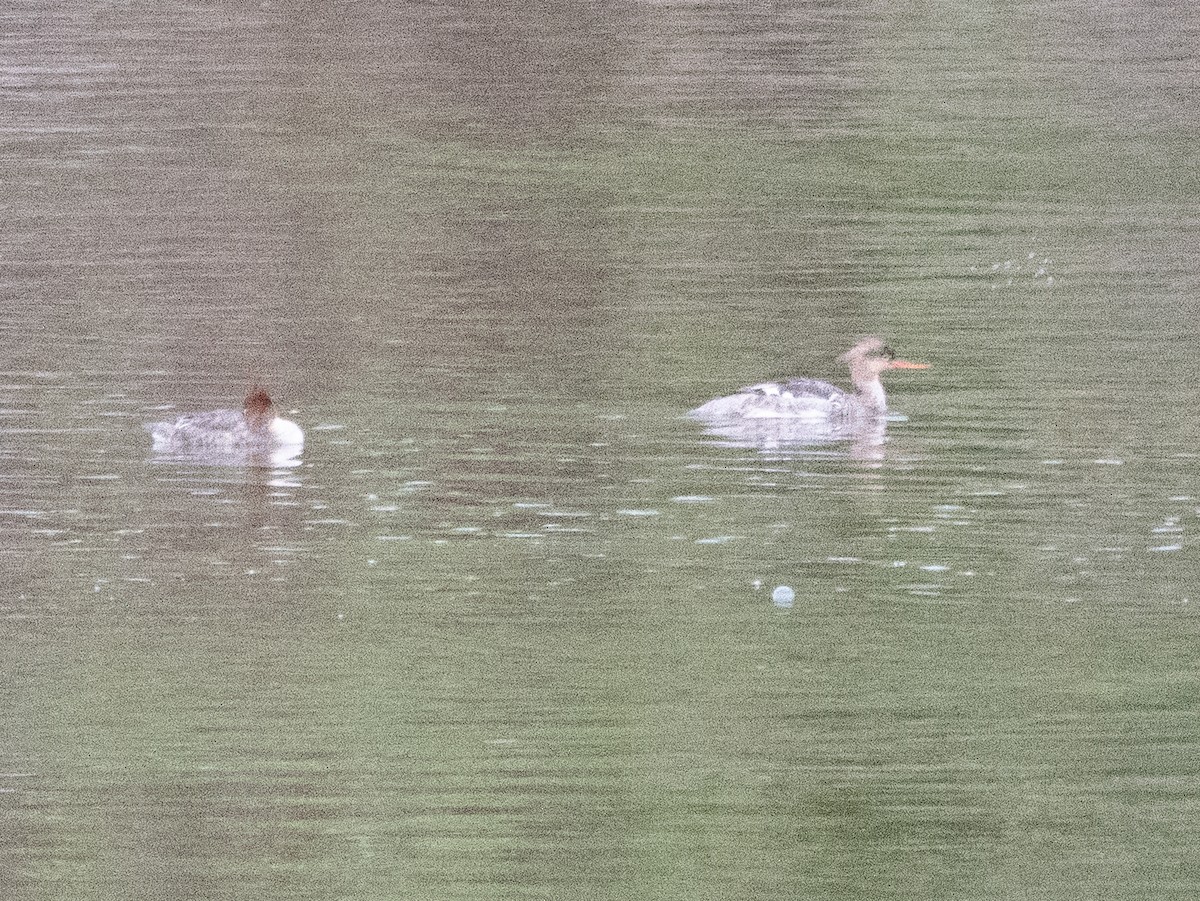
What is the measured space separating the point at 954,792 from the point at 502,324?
244 inches

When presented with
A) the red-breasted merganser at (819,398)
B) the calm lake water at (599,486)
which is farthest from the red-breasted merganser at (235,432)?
the red-breasted merganser at (819,398)

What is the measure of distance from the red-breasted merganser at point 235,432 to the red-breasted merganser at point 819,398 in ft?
5.40

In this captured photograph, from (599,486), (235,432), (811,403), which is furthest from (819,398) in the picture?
(235,432)

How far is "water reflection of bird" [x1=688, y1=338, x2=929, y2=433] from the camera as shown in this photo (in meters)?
10.0

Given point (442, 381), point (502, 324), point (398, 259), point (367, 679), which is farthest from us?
point (398, 259)

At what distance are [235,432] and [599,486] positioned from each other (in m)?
1.68

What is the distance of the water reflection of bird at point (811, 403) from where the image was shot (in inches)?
396

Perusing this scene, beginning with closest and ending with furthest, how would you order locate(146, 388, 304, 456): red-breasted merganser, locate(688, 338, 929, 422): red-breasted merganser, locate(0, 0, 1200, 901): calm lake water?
1. locate(0, 0, 1200, 901): calm lake water
2. locate(146, 388, 304, 456): red-breasted merganser
3. locate(688, 338, 929, 422): red-breasted merganser

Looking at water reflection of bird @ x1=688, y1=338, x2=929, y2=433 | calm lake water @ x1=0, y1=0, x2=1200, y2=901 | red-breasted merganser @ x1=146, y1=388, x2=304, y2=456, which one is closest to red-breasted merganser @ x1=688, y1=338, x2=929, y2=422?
water reflection of bird @ x1=688, y1=338, x2=929, y2=433

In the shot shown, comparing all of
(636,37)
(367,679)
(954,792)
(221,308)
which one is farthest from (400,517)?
(636,37)

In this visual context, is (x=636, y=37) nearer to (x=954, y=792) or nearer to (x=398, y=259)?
Answer: (x=398, y=259)

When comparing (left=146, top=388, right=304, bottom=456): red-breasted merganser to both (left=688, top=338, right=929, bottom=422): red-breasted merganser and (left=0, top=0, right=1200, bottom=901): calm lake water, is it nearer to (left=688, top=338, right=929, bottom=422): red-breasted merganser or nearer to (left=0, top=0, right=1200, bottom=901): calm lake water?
(left=0, top=0, right=1200, bottom=901): calm lake water

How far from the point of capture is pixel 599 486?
865cm

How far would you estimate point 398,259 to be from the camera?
13.0m
